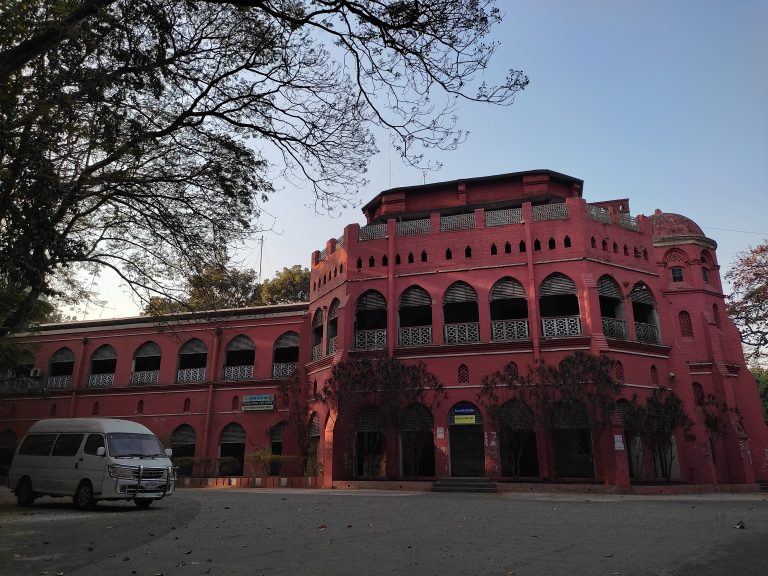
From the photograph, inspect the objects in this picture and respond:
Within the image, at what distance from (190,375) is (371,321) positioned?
394 inches

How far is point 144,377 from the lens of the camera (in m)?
28.5

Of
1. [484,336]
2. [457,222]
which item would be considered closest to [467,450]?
[484,336]

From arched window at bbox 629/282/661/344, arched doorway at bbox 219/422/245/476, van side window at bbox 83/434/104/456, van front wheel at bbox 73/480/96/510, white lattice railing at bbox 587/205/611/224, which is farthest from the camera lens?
arched doorway at bbox 219/422/245/476

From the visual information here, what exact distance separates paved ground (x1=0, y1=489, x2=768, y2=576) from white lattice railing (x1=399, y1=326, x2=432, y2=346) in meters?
9.58

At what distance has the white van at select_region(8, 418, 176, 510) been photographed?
11.7 m

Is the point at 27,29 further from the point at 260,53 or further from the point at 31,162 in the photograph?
the point at 260,53

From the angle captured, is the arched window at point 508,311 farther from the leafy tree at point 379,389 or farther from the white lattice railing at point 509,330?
the leafy tree at point 379,389

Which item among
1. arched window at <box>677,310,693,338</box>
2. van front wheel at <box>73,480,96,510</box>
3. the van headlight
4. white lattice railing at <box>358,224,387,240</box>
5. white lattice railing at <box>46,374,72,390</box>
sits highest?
white lattice railing at <box>358,224,387,240</box>

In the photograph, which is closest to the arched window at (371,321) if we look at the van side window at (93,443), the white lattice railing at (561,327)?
the white lattice railing at (561,327)

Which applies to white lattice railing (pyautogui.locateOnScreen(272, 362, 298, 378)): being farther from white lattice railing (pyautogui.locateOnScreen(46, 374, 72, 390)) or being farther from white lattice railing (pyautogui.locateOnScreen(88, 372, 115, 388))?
white lattice railing (pyautogui.locateOnScreen(46, 374, 72, 390))

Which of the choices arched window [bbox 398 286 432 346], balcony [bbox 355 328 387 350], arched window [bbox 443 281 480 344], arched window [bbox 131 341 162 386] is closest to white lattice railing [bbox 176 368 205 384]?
arched window [bbox 131 341 162 386]

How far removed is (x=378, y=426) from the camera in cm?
2091

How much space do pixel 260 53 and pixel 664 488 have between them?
1768cm

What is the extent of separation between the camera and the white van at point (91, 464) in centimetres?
1174
